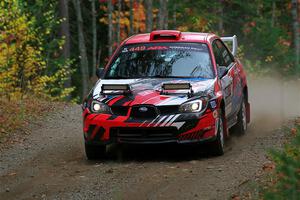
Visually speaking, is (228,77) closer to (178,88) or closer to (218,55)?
(218,55)

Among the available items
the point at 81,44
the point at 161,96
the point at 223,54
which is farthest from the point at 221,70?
the point at 81,44

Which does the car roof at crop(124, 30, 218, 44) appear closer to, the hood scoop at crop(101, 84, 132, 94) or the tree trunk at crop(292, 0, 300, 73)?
the hood scoop at crop(101, 84, 132, 94)

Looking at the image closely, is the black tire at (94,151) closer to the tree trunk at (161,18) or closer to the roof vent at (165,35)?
the roof vent at (165,35)

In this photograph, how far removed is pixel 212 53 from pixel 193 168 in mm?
2494

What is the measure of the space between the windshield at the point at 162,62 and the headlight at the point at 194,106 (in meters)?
0.98

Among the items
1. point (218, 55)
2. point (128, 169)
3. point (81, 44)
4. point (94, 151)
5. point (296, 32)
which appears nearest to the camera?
point (128, 169)

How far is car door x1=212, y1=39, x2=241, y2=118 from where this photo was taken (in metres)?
11.6

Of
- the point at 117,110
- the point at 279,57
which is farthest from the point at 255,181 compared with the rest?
the point at 279,57

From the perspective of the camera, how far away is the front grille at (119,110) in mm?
10297

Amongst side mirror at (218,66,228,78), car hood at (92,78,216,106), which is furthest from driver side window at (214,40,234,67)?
car hood at (92,78,216,106)

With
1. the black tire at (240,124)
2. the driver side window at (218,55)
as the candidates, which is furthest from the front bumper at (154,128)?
the black tire at (240,124)

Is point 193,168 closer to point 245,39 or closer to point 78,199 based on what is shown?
point 78,199

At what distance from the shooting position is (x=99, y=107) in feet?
34.2

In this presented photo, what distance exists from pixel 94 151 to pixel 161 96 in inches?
55.1
